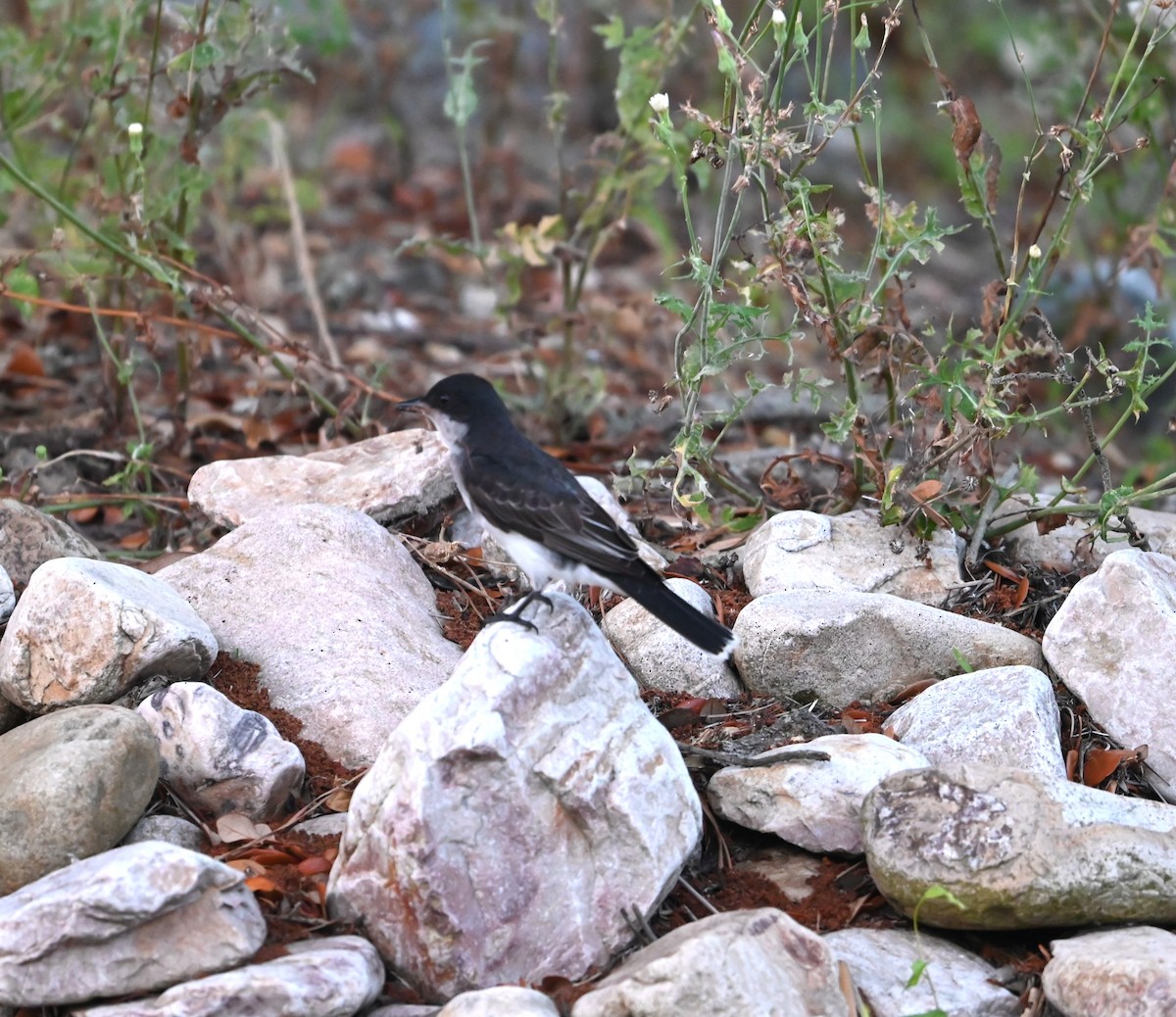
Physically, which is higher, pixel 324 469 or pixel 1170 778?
pixel 324 469

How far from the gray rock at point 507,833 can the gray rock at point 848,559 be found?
1.45 m

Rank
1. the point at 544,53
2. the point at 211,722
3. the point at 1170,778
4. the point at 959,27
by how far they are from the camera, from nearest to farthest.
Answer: the point at 211,722
the point at 1170,778
the point at 544,53
the point at 959,27

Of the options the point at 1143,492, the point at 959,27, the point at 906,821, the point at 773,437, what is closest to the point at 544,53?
the point at 959,27

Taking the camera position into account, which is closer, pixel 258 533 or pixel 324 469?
pixel 258 533

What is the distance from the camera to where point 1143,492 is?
15.5ft

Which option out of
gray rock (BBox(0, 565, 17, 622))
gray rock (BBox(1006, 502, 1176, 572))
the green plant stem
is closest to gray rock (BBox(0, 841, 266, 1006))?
gray rock (BBox(0, 565, 17, 622))

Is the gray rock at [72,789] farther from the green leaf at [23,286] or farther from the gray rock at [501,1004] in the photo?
the green leaf at [23,286]

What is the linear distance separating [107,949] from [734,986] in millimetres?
1388

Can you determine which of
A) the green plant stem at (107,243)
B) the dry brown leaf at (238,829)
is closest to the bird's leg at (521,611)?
the dry brown leaf at (238,829)

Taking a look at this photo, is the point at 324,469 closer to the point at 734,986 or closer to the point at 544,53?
the point at 734,986


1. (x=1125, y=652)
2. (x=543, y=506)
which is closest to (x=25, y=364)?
(x=543, y=506)

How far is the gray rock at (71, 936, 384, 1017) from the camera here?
321cm

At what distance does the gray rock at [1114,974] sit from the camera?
3311 mm

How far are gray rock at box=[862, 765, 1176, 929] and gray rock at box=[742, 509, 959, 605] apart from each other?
1.40 meters
